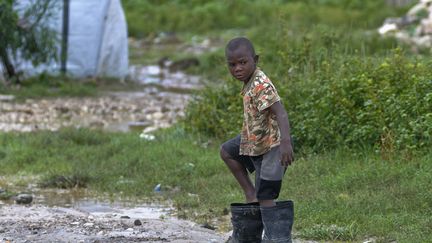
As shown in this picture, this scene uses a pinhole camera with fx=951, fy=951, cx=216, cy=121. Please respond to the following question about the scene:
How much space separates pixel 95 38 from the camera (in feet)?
55.7

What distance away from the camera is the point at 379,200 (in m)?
6.81

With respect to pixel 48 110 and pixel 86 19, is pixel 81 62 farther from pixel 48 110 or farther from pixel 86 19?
pixel 48 110

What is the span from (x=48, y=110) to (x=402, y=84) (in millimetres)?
6494

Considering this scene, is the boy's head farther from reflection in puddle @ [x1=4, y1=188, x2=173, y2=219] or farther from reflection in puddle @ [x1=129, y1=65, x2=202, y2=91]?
reflection in puddle @ [x1=129, y1=65, x2=202, y2=91]

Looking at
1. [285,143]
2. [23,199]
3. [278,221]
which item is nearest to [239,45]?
[285,143]

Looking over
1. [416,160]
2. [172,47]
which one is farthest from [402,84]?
[172,47]

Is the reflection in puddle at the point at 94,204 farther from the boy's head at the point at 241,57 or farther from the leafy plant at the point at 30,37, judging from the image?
→ the leafy plant at the point at 30,37

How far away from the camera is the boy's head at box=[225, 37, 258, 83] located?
18.3 ft

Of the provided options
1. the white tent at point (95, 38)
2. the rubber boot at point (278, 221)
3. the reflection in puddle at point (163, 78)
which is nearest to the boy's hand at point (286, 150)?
the rubber boot at point (278, 221)

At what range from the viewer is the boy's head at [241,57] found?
5.57 metres

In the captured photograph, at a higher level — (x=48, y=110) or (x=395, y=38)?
(x=395, y=38)

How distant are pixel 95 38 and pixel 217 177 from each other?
9159 millimetres

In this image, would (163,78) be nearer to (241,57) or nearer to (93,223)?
(93,223)

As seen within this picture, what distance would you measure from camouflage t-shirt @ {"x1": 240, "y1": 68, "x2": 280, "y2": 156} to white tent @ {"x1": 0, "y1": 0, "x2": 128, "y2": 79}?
37.4 ft
